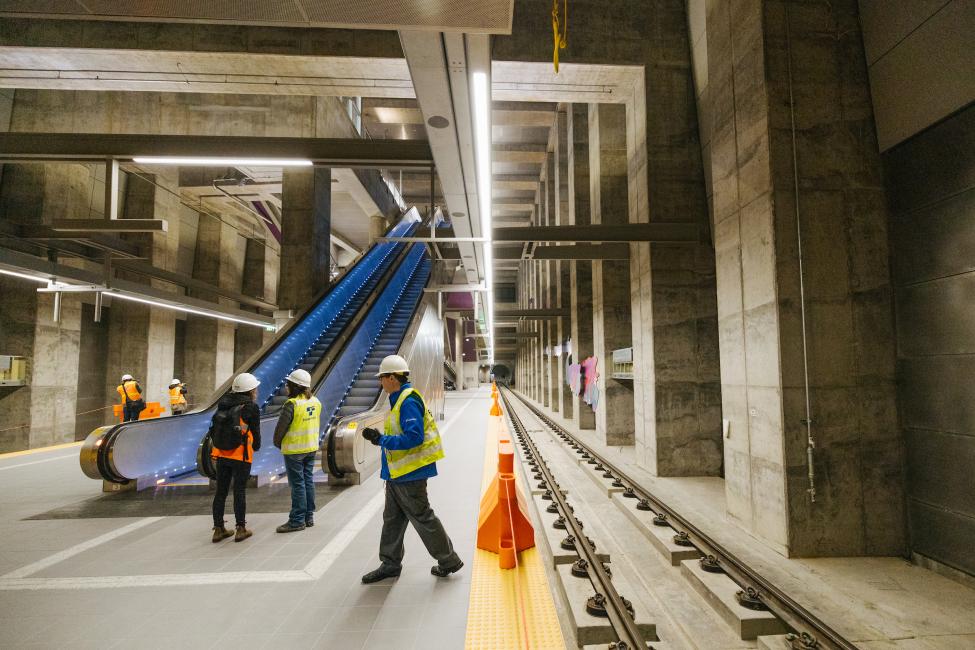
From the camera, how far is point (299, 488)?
494 cm

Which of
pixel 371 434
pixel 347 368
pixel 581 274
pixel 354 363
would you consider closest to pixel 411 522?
pixel 371 434

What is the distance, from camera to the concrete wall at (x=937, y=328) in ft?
12.1

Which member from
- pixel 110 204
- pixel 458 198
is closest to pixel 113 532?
pixel 110 204

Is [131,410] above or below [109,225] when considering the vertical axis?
below

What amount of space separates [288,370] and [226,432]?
5492 millimetres

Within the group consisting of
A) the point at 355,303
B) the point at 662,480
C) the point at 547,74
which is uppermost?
the point at 547,74

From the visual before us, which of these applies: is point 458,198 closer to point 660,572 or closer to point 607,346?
point 660,572

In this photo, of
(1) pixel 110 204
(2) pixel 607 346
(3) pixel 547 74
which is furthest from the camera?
(2) pixel 607 346

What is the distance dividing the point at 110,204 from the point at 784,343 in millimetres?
8133

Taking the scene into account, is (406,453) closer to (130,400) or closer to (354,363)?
(354,363)

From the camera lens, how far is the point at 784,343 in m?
4.41

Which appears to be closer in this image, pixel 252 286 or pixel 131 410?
pixel 131 410

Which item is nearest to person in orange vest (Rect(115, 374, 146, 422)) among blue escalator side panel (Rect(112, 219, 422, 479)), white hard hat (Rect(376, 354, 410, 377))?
blue escalator side panel (Rect(112, 219, 422, 479))

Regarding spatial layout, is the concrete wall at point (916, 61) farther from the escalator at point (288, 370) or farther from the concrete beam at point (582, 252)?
the escalator at point (288, 370)
